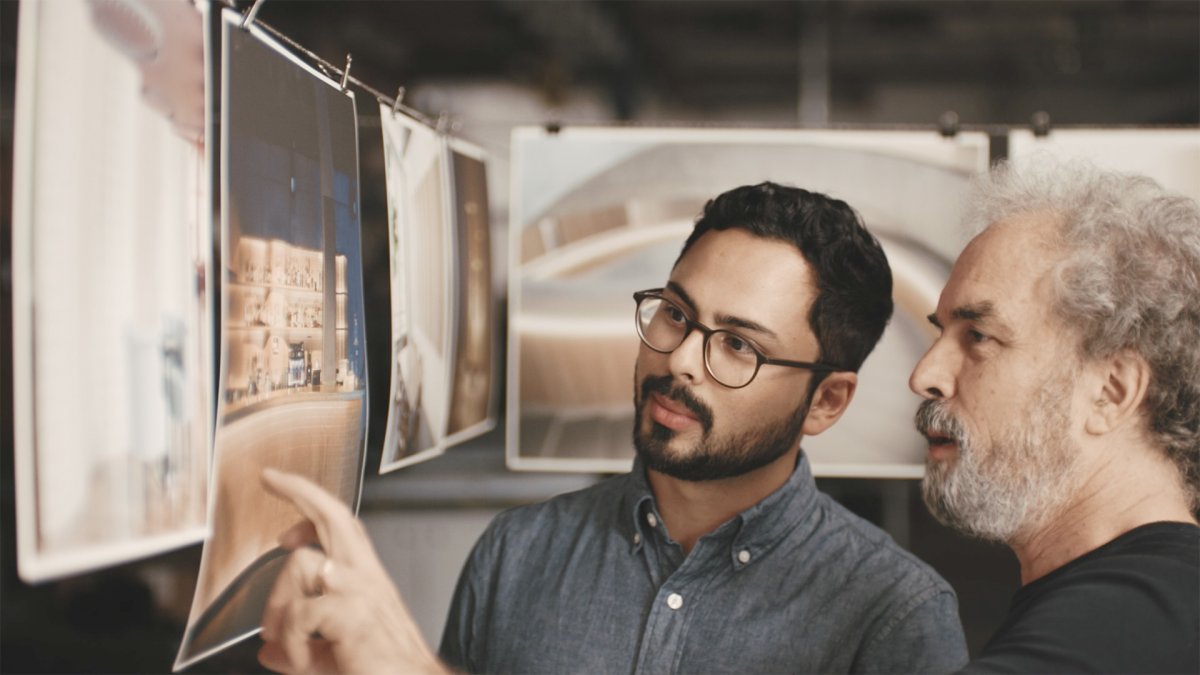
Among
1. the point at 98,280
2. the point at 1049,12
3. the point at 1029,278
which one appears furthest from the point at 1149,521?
the point at 1049,12

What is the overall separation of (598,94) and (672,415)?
396cm

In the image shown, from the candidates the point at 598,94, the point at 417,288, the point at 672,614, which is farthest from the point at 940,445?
the point at 598,94

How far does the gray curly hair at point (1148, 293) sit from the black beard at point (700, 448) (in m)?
0.43

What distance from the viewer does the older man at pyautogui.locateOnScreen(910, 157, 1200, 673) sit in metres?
1.22

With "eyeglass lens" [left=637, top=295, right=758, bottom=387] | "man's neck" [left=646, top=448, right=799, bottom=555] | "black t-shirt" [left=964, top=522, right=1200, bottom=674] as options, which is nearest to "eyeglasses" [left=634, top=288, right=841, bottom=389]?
"eyeglass lens" [left=637, top=295, right=758, bottom=387]

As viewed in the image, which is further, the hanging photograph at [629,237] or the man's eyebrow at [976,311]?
the hanging photograph at [629,237]

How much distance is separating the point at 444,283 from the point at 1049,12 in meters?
3.11

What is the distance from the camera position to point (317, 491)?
3.52 feet

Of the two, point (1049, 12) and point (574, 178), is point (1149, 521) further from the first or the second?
point (1049, 12)

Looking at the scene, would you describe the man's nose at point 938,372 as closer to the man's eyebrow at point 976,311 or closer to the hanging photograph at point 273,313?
the man's eyebrow at point 976,311

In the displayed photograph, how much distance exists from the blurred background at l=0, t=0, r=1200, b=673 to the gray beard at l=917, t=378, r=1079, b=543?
0.73m

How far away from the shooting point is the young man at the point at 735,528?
1369 mm

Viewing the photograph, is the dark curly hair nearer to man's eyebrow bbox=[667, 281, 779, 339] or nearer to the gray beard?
man's eyebrow bbox=[667, 281, 779, 339]

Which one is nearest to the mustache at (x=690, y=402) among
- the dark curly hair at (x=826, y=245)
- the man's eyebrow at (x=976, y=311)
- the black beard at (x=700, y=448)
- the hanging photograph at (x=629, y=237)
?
the black beard at (x=700, y=448)
